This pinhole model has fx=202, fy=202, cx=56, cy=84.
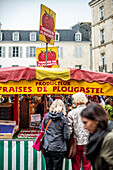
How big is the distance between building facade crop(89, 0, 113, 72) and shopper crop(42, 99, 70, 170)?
61.8 ft

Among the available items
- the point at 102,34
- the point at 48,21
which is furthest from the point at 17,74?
the point at 102,34

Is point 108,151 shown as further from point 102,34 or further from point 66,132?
point 102,34

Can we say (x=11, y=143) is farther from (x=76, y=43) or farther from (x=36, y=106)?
(x=76, y=43)

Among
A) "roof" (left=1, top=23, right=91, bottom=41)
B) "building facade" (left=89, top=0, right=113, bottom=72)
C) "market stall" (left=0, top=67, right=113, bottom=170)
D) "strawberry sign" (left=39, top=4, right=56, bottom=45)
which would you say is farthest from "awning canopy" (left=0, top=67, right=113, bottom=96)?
"roof" (left=1, top=23, right=91, bottom=41)

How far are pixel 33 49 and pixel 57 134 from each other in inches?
1198

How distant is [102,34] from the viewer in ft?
78.0

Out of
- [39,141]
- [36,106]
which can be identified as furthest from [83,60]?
[39,141]

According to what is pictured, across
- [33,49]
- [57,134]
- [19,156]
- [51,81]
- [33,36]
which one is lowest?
[19,156]

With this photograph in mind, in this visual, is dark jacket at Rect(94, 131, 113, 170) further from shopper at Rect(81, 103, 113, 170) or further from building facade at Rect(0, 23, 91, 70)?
building facade at Rect(0, 23, 91, 70)

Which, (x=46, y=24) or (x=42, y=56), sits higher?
(x=46, y=24)

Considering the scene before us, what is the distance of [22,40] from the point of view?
1316 inches

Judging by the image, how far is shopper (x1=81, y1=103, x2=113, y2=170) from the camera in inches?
66.6

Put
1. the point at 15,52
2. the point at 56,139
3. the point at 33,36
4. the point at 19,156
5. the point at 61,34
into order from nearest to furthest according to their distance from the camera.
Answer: the point at 56,139 → the point at 19,156 → the point at 15,52 → the point at 33,36 → the point at 61,34

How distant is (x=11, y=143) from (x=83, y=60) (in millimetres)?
29138
